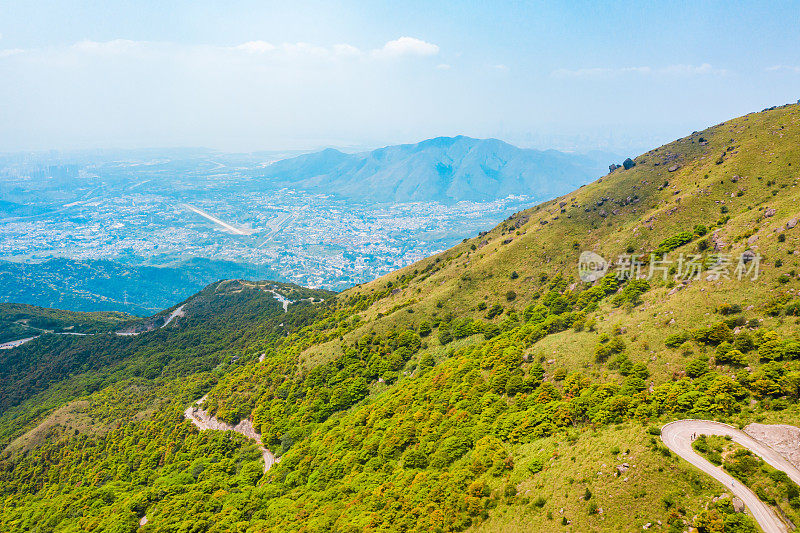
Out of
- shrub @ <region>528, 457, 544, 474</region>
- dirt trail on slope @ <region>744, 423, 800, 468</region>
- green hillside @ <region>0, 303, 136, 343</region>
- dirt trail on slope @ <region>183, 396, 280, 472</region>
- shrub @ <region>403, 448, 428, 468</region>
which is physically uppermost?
dirt trail on slope @ <region>744, 423, 800, 468</region>

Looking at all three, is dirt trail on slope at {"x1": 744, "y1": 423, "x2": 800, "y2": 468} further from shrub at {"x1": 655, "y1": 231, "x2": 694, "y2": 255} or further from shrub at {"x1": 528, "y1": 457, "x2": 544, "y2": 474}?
shrub at {"x1": 655, "y1": 231, "x2": 694, "y2": 255}

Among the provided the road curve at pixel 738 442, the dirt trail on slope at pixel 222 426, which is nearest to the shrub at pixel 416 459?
the road curve at pixel 738 442

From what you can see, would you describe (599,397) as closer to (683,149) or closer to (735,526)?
(735,526)

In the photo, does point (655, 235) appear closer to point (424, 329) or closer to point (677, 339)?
point (677, 339)

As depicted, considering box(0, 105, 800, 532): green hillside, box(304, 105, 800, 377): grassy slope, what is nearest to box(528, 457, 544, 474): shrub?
box(0, 105, 800, 532): green hillside

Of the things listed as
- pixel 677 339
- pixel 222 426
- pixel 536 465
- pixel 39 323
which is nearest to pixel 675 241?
pixel 677 339
